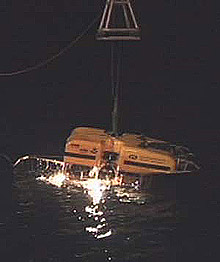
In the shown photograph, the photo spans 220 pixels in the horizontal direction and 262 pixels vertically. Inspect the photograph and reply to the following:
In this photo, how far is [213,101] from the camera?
42.4 metres

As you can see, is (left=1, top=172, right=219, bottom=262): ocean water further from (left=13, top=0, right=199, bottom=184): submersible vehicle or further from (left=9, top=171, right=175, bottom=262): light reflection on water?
(left=13, top=0, right=199, bottom=184): submersible vehicle

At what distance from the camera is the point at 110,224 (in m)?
19.5

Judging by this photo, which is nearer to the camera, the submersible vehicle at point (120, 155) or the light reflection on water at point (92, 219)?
the light reflection on water at point (92, 219)

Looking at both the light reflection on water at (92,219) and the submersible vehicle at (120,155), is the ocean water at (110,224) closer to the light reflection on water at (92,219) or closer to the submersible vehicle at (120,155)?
the light reflection on water at (92,219)

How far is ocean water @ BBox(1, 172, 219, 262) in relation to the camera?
1788 centimetres

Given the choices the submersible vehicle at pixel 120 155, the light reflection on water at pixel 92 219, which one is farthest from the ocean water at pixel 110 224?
the submersible vehicle at pixel 120 155

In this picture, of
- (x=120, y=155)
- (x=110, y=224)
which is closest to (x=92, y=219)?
(x=110, y=224)

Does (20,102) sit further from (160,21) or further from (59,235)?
(59,235)

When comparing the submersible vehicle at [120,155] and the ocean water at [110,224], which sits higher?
the submersible vehicle at [120,155]

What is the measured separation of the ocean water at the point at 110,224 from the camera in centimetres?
1788

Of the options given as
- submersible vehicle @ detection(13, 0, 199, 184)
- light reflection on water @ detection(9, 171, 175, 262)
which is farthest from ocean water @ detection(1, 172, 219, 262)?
submersible vehicle @ detection(13, 0, 199, 184)

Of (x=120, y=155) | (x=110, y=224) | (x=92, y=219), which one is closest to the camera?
(x=110, y=224)

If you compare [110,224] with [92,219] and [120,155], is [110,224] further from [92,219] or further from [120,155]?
[120,155]

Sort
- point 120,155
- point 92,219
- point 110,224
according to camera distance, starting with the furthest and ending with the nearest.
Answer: point 120,155 → point 92,219 → point 110,224
